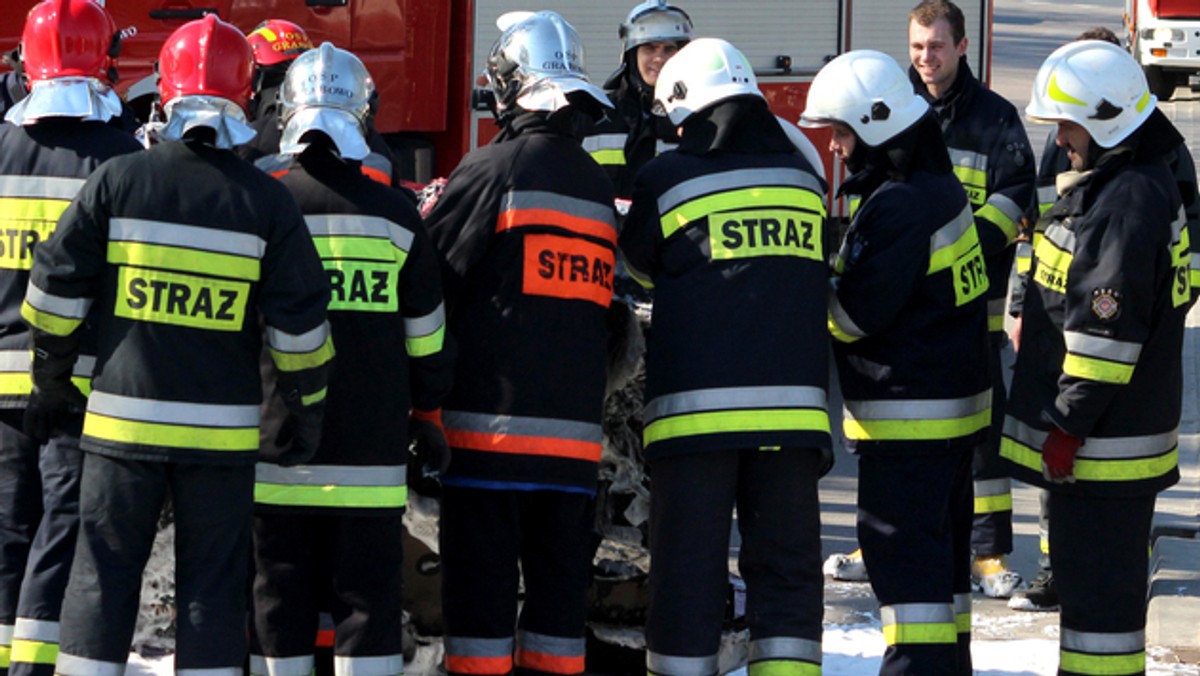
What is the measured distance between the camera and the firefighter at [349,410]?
13.8 ft

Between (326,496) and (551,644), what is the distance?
71cm

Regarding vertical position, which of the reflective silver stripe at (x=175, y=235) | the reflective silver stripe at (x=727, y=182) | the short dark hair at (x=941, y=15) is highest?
the short dark hair at (x=941, y=15)

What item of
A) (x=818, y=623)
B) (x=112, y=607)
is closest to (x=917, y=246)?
(x=818, y=623)

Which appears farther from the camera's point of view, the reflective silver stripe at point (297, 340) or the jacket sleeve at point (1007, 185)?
the jacket sleeve at point (1007, 185)

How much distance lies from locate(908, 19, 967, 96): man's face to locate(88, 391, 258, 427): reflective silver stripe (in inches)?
117

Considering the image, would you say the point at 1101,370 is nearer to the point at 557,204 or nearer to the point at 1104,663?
the point at 1104,663

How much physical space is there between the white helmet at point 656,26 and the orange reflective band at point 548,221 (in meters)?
1.87

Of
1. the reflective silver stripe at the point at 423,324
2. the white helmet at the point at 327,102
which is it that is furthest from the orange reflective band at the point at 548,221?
the white helmet at the point at 327,102

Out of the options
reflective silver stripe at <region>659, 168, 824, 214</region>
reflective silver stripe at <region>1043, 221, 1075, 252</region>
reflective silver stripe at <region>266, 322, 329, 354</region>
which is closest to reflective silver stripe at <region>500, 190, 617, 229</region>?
reflective silver stripe at <region>659, 168, 824, 214</region>

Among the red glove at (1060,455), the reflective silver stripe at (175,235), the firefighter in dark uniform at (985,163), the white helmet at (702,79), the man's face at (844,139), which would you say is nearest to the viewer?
the reflective silver stripe at (175,235)

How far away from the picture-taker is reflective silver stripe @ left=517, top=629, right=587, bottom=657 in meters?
4.48

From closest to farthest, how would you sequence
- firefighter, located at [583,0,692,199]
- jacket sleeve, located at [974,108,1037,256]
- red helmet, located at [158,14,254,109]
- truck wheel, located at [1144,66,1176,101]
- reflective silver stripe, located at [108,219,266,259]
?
reflective silver stripe, located at [108,219,266,259] < red helmet, located at [158,14,254,109] < jacket sleeve, located at [974,108,1037,256] < firefighter, located at [583,0,692,199] < truck wheel, located at [1144,66,1176,101]

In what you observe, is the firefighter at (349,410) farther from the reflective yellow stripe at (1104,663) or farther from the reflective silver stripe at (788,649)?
the reflective yellow stripe at (1104,663)

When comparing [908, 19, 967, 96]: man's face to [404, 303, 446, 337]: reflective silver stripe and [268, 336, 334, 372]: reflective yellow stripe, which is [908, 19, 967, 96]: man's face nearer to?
[404, 303, 446, 337]: reflective silver stripe
